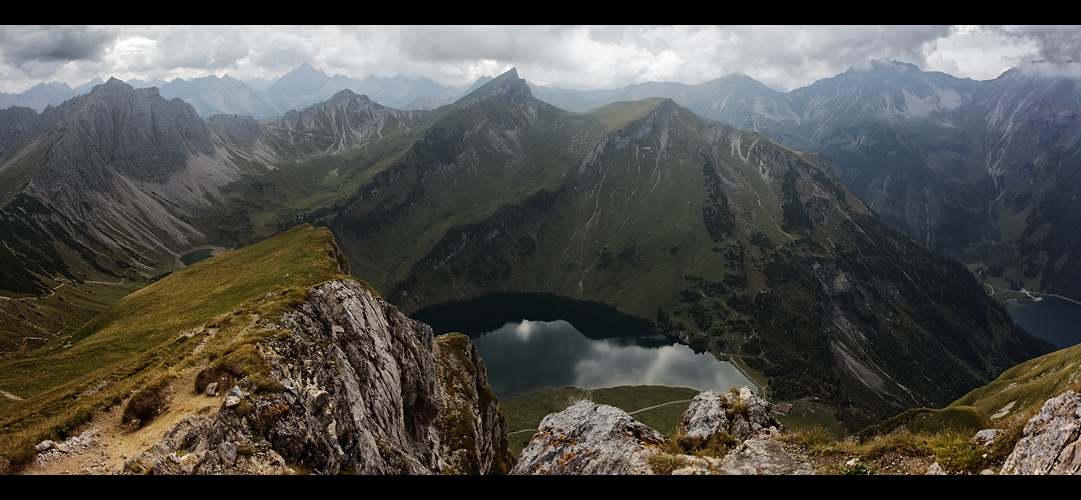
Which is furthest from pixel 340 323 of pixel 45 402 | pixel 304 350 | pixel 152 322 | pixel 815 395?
pixel 815 395

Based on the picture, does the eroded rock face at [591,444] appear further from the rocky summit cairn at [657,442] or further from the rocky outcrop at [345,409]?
the rocky outcrop at [345,409]

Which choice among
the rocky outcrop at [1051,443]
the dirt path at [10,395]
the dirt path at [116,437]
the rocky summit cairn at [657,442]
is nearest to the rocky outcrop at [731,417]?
the rocky summit cairn at [657,442]

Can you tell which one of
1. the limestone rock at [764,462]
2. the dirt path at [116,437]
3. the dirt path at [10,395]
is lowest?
the limestone rock at [764,462]

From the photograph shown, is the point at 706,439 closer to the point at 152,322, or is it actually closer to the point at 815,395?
the point at 152,322

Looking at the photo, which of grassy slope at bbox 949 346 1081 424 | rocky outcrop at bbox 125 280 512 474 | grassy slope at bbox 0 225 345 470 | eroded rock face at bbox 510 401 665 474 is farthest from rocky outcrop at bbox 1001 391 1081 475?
grassy slope at bbox 949 346 1081 424

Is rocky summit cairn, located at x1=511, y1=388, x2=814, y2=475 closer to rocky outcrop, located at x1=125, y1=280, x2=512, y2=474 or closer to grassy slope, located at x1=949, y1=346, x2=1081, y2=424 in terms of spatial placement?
rocky outcrop, located at x1=125, y1=280, x2=512, y2=474

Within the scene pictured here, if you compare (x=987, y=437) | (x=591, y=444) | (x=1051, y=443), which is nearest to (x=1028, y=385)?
(x=987, y=437)
